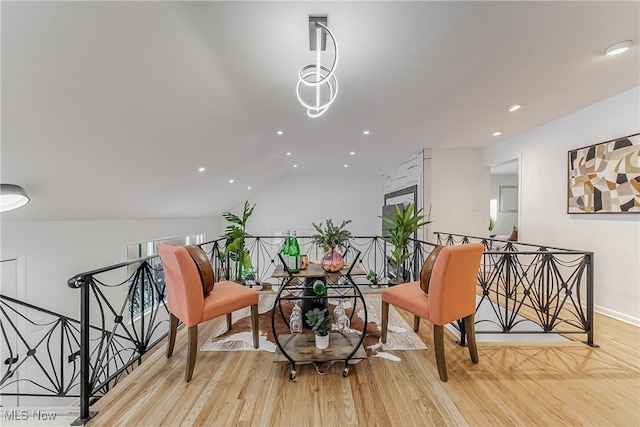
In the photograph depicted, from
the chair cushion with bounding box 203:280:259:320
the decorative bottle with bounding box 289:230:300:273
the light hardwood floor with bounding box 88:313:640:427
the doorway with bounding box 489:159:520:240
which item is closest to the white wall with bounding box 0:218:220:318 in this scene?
the light hardwood floor with bounding box 88:313:640:427

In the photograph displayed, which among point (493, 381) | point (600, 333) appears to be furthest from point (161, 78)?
point (600, 333)

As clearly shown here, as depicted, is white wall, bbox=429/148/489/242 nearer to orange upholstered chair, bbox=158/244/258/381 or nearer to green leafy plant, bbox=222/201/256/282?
green leafy plant, bbox=222/201/256/282

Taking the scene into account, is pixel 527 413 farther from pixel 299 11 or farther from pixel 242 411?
pixel 299 11

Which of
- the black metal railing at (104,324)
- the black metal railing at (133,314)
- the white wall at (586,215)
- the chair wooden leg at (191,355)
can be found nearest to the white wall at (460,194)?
the black metal railing at (133,314)

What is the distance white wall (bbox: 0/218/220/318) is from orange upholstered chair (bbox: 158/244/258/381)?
229 centimetres

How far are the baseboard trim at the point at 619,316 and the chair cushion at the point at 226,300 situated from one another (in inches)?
160

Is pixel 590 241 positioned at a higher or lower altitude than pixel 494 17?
lower

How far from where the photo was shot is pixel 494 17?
5.64ft

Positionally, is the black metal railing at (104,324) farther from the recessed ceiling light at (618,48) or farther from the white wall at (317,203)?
the white wall at (317,203)

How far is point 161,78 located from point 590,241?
502 cm

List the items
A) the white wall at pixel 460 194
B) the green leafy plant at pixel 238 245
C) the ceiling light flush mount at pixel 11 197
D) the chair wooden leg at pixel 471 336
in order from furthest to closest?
the white wall at pixel 460 194 → the green leafy plant at pixel 238 245 → the ceiling light flush mount at pixel 11 197 → the chair wooden leg at pixel 471 336

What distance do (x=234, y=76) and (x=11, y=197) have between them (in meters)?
2.32

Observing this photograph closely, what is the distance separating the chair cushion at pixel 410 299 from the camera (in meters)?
2.06

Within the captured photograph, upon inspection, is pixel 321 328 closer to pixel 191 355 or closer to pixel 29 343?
pixel 191 355
